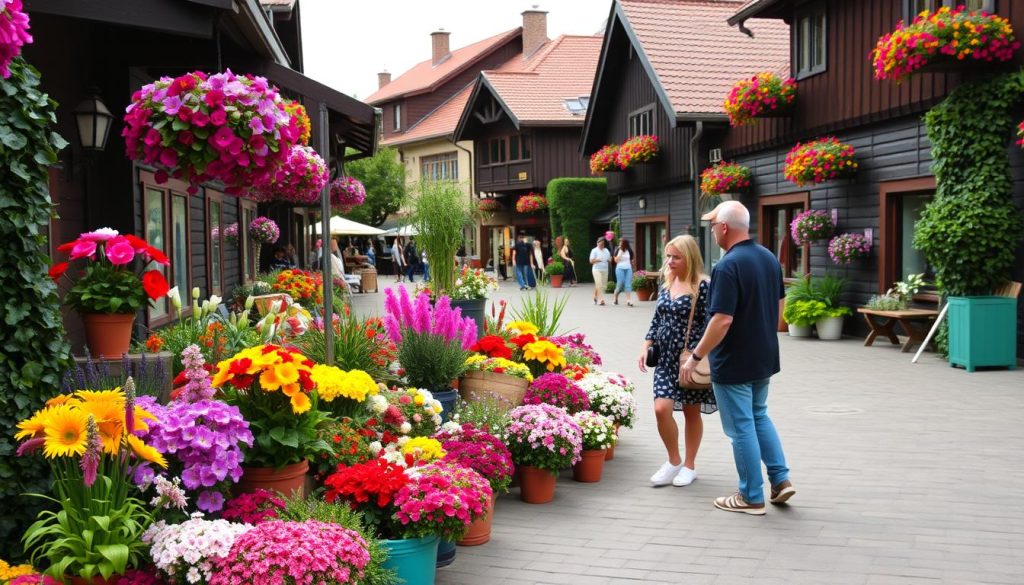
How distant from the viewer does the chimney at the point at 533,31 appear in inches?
1966

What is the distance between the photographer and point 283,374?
14.0ft

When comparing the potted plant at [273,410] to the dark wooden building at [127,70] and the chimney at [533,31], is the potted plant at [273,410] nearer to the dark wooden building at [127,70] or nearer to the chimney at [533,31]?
the dark wooden building at [127,70]

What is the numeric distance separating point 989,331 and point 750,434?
7276 mm

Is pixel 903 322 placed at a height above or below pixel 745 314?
below

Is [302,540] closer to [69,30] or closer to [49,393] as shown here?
[49,393]

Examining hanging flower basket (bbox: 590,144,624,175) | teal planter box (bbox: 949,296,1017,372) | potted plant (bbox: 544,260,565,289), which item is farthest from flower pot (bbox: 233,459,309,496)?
potted plant (bbox: 544,260,565,289)

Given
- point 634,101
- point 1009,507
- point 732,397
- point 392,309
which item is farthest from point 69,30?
point 634,101

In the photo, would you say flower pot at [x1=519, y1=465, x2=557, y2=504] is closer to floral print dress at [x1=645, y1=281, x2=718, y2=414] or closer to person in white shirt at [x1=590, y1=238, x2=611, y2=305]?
floral print dress at [x1=645, y1=281, x2=718, y2=414]

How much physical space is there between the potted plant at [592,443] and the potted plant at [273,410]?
2449 mm

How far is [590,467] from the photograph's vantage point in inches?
263

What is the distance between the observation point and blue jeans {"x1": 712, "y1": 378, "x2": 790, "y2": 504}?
570cm

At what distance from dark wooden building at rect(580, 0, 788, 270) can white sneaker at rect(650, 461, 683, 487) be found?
14.9 meters

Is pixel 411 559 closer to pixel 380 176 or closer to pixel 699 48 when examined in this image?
pixel 699 48

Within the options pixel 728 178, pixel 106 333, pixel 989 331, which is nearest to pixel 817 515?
pixel 106 333
